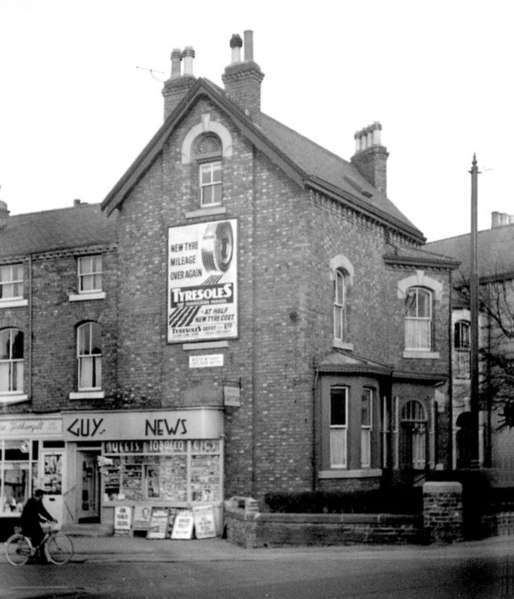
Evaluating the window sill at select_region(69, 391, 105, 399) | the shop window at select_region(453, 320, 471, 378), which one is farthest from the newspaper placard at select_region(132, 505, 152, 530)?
the shop window at select_region(453, 320, 471, 378)

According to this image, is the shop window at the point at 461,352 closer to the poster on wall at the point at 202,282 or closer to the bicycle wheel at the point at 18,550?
the poster on wall at the point at 202,282

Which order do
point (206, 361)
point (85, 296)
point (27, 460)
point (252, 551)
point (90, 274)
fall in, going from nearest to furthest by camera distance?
point (252, 551)
point (206, 361)
point (27, 460)
point (85, 296)
point (90, 274)

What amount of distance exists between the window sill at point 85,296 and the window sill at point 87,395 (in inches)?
110

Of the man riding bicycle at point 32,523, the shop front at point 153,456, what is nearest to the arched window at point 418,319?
the shop front at point 153,456

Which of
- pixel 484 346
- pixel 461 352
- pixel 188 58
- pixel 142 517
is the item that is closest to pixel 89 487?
pixel 142 517

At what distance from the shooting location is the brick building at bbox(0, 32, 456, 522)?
2567 centimetres

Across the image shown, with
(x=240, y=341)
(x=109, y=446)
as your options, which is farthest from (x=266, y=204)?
(x=109, y=446)

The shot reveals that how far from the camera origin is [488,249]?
43062 millimetres

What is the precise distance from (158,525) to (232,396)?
3.76 meters

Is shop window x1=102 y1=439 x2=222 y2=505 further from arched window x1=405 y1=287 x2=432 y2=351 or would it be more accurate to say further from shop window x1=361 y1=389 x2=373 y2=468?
arched window x1=405 y1=287 x2=432 y2=351

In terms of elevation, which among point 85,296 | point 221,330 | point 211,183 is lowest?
point 221,330

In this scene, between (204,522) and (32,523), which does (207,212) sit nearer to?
(204,522)

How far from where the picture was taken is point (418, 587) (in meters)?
14.9

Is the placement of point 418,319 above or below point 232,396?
above
